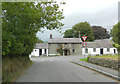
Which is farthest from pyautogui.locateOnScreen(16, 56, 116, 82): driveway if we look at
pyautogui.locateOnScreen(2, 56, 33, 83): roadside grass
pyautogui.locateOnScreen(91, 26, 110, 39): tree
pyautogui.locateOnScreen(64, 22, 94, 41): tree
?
pyautogui.locateOnScreen(91, 26, 110, 39): tree

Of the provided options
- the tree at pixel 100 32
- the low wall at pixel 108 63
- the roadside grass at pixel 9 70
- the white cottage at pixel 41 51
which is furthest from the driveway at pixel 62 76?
the tree at pixel 100 32

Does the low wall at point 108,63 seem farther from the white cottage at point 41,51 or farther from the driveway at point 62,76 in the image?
the white cottage at point 41,51

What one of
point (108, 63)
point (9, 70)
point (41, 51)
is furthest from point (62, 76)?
point (41, 51)

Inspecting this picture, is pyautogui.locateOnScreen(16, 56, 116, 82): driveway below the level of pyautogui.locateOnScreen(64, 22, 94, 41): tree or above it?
below

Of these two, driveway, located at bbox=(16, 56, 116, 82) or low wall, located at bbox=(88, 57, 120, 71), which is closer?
driveway, located at bbox=(16, 56, 116, 82)

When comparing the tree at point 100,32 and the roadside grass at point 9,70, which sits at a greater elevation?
the tree at point 100,32

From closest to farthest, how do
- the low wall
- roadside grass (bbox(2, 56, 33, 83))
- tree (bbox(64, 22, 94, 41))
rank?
roadside grass (bbox(2, 56, 33, 83)) → the low wall → tree (bbox(64, 22, 94, 41))

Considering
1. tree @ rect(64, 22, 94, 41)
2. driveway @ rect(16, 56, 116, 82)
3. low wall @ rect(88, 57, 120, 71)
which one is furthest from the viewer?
tree @ rect(64, 22, 94, 41)

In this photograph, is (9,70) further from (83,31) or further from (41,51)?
(83,31)

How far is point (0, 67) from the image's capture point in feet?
27.0

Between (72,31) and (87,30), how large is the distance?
8.35 metres

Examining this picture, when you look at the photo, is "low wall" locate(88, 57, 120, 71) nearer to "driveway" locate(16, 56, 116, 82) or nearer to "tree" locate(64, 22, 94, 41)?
"driveway" locate(16, 56, 116, 82)

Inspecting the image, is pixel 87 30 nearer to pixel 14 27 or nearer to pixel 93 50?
pixel 93 50

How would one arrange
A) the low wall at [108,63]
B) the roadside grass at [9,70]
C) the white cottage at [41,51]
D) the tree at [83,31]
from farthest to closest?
the tree at [83,31], the white cottage at [41,51], the low wall at [108,63], the roadside grass at [9,70]
